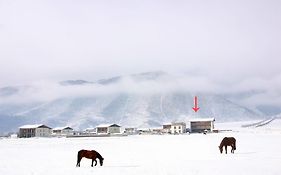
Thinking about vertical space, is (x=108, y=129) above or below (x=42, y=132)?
above

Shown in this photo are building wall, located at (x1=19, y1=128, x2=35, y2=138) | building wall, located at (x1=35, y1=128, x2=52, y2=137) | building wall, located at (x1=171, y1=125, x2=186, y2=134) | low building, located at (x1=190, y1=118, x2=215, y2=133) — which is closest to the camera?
low building, located at (x1=190, y1=118, x2=215, y2=133)

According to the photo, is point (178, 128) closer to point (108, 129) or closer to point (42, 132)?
point (108, 129)

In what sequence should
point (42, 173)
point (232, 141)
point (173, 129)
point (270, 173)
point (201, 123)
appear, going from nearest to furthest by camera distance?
point (270, 173), point (42, 173), point (232, 141), point (201, 123), point (173, 129)

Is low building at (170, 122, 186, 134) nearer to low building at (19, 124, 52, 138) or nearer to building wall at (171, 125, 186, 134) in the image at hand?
building wall at (171, 125, 186, 134)

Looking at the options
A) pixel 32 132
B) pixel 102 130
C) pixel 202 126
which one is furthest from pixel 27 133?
pixel 202 126

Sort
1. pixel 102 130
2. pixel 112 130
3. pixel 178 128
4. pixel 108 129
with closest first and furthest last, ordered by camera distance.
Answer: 1. pixel 108 129
2. pixel 112 130
3. pixel 178 128
4. pixel 102 130

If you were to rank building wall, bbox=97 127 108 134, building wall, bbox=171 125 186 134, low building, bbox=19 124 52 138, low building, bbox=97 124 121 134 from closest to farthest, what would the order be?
1. low building, bbox=19 124 52 138
2. low building, bbox=97 124 121 134
3. building wall, bbox=97 127 108 134
4. building wall, bbox=171 125 186 134

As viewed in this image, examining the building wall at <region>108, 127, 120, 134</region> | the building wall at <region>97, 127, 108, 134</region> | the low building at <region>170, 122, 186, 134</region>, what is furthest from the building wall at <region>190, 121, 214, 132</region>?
the building wall at <region>97, 127, 108, 134</region>

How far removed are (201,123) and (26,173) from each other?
546 feet

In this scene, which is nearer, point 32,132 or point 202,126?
point 202,126

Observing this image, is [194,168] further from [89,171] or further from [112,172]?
[89,171]

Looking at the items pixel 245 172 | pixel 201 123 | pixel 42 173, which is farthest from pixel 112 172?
pixel 201 123

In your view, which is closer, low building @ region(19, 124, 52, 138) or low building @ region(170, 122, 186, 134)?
low building @ region(19, 124, 52, 138)

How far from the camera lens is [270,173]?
20.2 metres
